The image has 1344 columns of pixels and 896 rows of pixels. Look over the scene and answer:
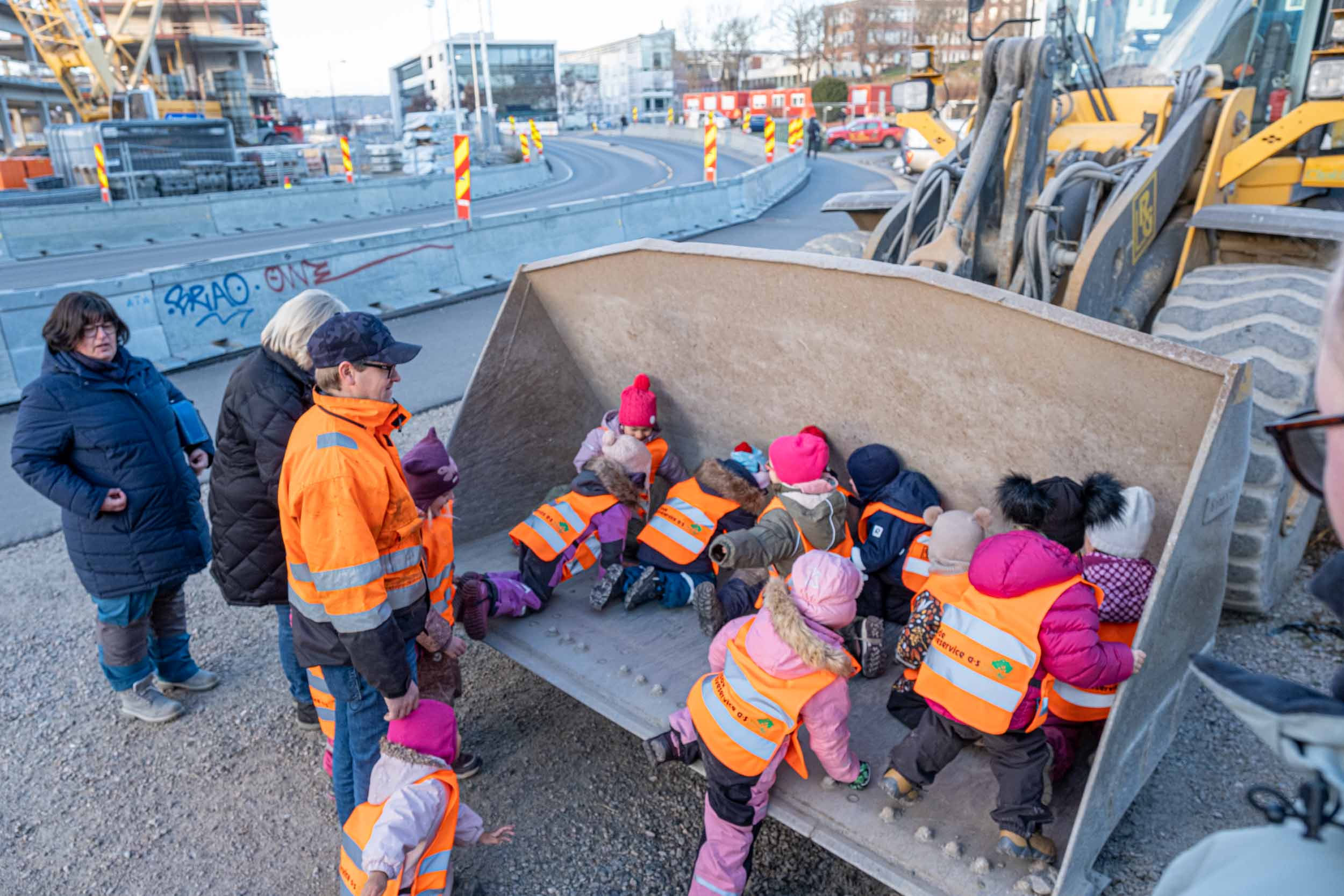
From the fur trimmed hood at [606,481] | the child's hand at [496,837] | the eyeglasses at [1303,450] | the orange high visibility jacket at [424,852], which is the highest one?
the eyeglasses at [1303,450]

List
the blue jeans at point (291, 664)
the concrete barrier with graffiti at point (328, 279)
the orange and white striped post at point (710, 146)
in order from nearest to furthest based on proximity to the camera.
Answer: the blue jeans at point (291, 664)
the concrete barrier with graffiti at point (328, 279)
the orange and white striped post at point (710, 146)

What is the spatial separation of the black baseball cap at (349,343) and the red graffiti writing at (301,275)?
7093mm

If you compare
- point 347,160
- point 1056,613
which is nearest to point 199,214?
point 347,160

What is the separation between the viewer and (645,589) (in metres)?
3.76

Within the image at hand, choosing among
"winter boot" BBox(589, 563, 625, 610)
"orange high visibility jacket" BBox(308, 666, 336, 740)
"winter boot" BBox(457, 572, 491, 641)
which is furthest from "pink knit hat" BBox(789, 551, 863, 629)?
"orange high visibility jacket" BBox(308, 666, 336, 740)

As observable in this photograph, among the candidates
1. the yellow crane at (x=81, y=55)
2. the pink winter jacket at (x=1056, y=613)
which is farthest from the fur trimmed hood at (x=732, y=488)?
the yellow crane at (x=81, y=55)

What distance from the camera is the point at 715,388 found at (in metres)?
4.21

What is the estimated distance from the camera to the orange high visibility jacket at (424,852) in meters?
2.51

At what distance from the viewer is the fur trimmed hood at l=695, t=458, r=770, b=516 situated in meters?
3.84

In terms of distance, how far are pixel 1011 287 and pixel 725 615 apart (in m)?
1.85

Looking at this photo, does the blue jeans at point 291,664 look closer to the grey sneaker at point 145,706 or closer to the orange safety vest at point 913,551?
the grey sneaker at point 145,706

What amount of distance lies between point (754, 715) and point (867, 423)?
4.94ft

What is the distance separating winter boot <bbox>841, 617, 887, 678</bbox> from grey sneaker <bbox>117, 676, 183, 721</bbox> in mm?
2727

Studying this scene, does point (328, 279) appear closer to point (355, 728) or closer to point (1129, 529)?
point (355, 728)
